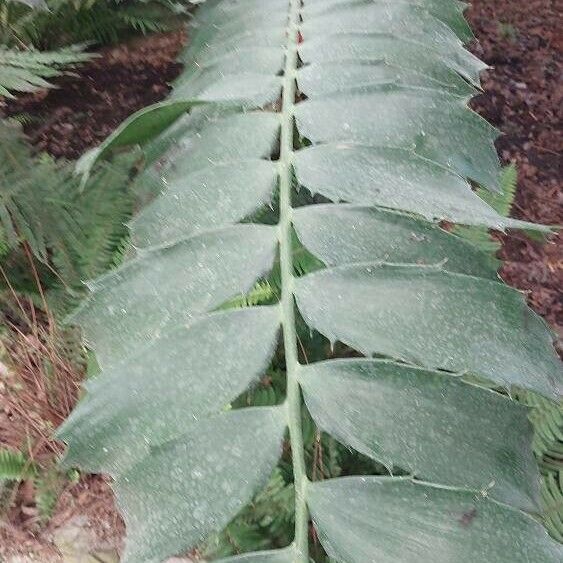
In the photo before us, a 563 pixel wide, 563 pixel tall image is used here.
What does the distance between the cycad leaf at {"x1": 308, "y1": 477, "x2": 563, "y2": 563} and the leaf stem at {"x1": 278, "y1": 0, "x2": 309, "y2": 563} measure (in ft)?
0.04

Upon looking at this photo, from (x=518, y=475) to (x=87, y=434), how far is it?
0.81 ft

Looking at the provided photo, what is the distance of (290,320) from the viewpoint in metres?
0.40

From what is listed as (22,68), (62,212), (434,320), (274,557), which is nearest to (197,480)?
(274,557)

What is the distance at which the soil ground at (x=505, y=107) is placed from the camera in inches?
63.6

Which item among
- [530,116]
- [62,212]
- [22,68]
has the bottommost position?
[530,116]

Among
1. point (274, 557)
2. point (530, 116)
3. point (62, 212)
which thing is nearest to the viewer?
point (274, 557)

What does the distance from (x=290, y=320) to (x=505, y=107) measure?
5.95 feet

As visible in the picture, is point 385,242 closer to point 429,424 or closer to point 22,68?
point 429,424

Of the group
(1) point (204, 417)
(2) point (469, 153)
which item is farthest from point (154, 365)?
→ (2) point (469, 153)

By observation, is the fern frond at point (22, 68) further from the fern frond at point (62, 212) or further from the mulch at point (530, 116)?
the mulch at point (530, 116)

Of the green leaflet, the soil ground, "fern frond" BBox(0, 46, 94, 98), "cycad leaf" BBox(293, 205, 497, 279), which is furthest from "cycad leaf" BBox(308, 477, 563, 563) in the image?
"fern frond" BBox(0, 46, 94, 98)

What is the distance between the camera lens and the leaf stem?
0.33 m

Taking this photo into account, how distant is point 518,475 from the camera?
0.35 m

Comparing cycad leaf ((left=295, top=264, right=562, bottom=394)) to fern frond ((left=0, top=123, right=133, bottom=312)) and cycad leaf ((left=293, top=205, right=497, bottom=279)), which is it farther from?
fern frond ((left=0, top=123, right=133, bottom=312))
